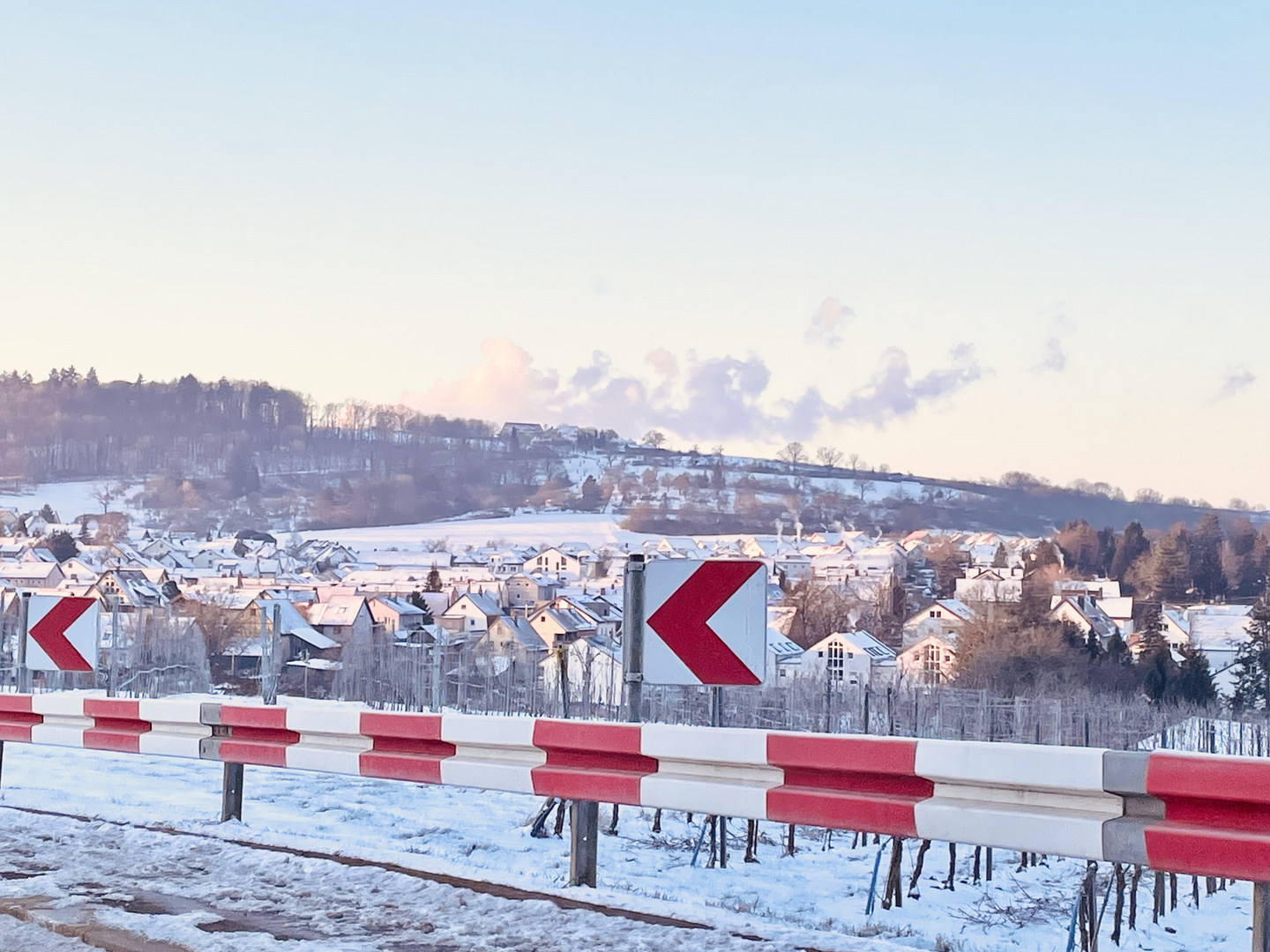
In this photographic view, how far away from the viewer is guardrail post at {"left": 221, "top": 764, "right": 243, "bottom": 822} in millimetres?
8102

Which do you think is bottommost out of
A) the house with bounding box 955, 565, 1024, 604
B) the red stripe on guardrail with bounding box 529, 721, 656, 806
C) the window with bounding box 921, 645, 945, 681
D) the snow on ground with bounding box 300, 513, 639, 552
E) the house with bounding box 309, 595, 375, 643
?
the window with bounding box 921, 645, 945, 681

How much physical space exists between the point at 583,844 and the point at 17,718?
5141 millimetres

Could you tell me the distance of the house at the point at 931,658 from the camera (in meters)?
99.9

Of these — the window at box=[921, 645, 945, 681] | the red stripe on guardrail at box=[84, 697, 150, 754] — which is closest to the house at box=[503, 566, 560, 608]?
the window at box=[921, 645, 945, 681]

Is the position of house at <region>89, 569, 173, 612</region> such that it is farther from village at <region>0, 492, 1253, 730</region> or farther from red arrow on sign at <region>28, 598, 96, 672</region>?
red arrow on sign at <region>28, 598, 96, 672</region>

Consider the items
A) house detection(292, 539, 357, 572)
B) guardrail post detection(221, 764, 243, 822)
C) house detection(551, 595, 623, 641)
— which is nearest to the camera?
guardrail post detection(221, 764, 243, 822)

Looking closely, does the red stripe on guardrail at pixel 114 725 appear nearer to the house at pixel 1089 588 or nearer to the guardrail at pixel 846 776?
the guardrail at pixel 846 776

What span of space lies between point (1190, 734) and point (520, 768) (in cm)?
5602

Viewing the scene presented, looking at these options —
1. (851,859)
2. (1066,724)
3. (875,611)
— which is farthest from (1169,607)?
(851,859)

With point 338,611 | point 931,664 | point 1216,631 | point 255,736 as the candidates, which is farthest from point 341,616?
point 255,736

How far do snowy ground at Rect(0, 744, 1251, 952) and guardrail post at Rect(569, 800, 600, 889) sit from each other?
0.14 m

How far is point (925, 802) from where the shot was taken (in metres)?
4.99

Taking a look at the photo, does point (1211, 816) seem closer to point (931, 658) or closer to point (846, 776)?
point (846, 776)

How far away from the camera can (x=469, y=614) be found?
124 meters
